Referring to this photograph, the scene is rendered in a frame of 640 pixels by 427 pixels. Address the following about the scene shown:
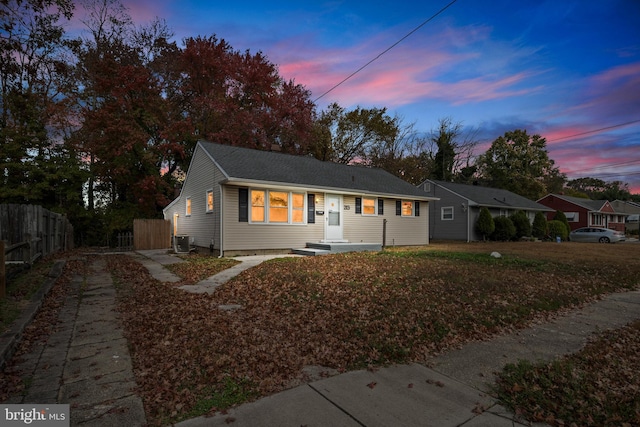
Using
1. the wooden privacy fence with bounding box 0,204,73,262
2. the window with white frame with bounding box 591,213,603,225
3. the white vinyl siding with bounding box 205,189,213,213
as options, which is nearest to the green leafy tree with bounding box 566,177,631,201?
the window with white frame with bounding box 591,213,603,225

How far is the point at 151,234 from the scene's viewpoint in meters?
19.2

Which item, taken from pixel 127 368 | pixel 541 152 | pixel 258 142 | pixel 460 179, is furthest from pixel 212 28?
pixel 541 152

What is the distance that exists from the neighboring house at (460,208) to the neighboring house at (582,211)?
12.9 m

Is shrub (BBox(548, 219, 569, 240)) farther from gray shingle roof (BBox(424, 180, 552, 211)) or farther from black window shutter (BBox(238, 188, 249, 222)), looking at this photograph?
black window shutter (BBox(238, 188, 249, 222))

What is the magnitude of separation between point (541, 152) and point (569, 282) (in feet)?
140

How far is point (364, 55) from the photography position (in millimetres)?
11328

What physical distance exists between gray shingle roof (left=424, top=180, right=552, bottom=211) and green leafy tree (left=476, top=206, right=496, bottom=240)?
2.55 ft

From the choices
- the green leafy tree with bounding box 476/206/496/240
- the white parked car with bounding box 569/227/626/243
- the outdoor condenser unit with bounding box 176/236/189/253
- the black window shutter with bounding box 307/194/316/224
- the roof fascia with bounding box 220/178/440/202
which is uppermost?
the roof fascia with bounding box 220/178/440/202

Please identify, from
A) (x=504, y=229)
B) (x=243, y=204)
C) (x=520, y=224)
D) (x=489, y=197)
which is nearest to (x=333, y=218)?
(x=243, y=204)

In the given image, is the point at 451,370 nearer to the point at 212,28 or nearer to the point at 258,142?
the point at 258,142

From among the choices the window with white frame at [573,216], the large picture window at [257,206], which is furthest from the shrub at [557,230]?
the large picture window at [257,206]

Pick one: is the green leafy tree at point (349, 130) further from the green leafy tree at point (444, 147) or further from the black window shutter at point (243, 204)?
the black window shutter at point (243, 204)

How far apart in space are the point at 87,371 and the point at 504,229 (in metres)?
27.1

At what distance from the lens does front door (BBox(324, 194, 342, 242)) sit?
51.6ft
